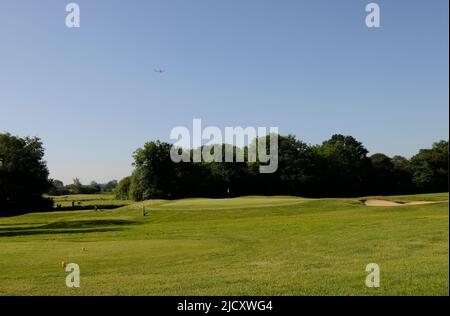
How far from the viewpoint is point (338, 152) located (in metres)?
114

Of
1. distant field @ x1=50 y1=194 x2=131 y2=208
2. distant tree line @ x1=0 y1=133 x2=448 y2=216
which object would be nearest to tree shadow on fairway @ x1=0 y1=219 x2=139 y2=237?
distant field @ x1=50 y1=194 x2=131 y2=208

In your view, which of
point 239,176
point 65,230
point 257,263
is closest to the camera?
point 257,263

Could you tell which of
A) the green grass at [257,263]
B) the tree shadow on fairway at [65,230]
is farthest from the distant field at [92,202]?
the green grass at [257,263]

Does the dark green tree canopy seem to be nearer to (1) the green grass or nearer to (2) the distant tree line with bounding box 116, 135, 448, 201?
(2) the distant tree line with bounding box 116, 135, 448, 201

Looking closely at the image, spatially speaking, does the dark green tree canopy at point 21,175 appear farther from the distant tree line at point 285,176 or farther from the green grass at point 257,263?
the green grass at point 257,263

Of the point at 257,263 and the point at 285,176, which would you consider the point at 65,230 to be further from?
the point at 285,176

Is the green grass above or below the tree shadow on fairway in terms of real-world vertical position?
above

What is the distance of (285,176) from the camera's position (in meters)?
96.6

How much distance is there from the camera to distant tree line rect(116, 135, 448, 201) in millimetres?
94688

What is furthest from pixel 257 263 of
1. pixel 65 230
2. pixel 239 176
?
pixel 239 176
